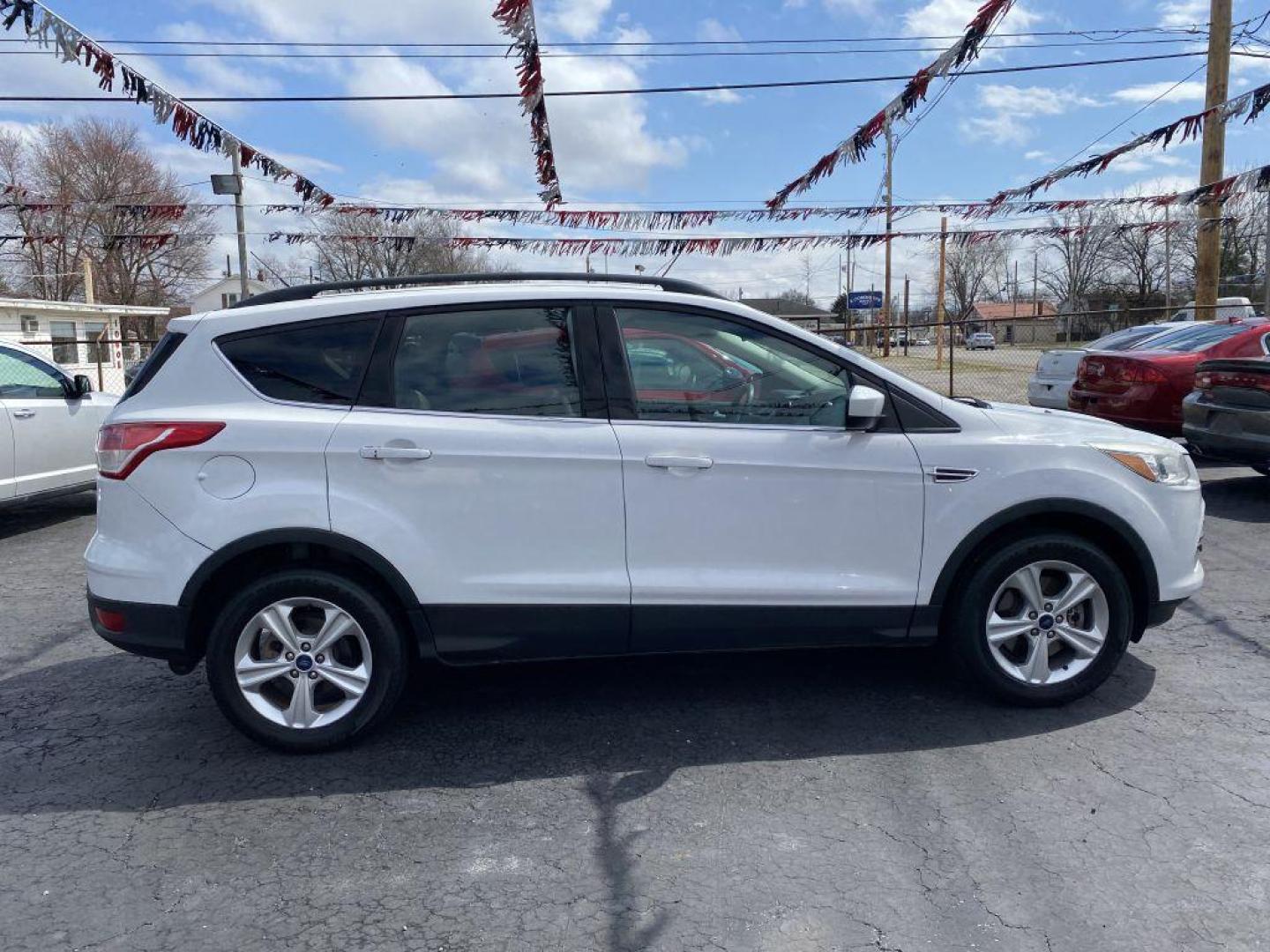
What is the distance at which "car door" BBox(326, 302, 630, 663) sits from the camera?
3.63 m

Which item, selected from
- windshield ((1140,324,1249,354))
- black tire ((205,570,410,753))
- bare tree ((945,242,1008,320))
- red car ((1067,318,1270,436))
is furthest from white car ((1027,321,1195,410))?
bare tree ((945,242,1008,320))

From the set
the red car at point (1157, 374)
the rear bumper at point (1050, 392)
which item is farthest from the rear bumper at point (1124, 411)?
the rear bumper at point (1050, 392)

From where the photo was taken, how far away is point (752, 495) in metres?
3.77

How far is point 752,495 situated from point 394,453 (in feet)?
4.56

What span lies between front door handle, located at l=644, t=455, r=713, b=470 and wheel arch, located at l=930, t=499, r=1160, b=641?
1.09 m

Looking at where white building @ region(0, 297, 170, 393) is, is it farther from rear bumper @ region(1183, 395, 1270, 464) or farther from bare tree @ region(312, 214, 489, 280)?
rear bumper @ region(1183, 395, 1270, 464)

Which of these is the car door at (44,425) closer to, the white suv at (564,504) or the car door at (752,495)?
the white suv at (564,504)

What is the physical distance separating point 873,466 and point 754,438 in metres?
0.49

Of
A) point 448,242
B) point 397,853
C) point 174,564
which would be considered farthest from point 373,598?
point 448,242

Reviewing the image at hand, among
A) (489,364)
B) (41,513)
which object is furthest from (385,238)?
(489,364)

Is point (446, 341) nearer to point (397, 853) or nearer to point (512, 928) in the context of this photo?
point (397, 853)

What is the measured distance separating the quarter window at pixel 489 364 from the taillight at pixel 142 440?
2.40 feet

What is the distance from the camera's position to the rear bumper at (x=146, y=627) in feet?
11.8

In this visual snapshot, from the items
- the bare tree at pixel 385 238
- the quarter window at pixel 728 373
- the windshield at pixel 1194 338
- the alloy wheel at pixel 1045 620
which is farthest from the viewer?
the bare tree at pixel 385 238
